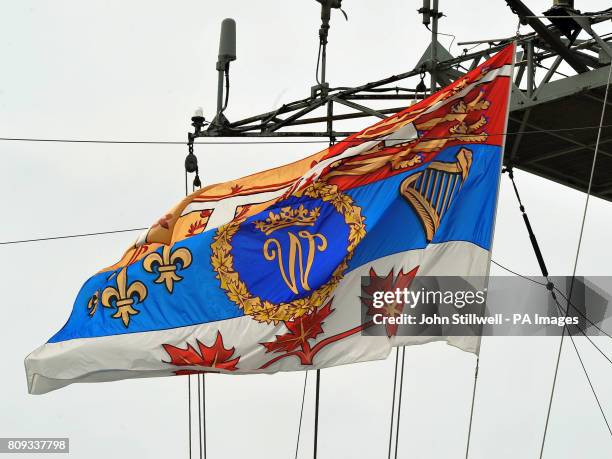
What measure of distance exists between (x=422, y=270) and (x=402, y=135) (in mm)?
1475

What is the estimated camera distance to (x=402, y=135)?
664 inches

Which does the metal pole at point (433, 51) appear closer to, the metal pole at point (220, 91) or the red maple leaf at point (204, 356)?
the metal pole at point (220, 91)

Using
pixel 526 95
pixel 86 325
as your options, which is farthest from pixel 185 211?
pixel 526 95

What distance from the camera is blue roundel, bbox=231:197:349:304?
16.7 meters

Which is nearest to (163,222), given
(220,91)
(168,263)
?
(168,263)

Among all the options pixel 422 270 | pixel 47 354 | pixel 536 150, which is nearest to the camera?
pixel 422 270

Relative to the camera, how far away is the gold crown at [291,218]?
55.9 feet

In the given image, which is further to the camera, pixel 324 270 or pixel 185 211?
pixel 185 211

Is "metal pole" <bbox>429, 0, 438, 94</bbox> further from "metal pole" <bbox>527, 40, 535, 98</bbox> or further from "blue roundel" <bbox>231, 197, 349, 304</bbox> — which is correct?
"blue roundel" <bbox>231, 197, 349, 304</bbox>

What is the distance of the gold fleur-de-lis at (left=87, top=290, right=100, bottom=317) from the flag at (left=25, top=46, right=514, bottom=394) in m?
0.03

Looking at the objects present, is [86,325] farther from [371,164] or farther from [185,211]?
[371,164]

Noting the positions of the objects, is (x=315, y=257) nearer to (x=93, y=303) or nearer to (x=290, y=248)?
(x=290, y=248)

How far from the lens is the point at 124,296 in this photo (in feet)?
57.7

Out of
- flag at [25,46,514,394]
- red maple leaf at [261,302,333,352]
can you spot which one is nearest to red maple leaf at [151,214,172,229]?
flag at [25,46,514,394]
